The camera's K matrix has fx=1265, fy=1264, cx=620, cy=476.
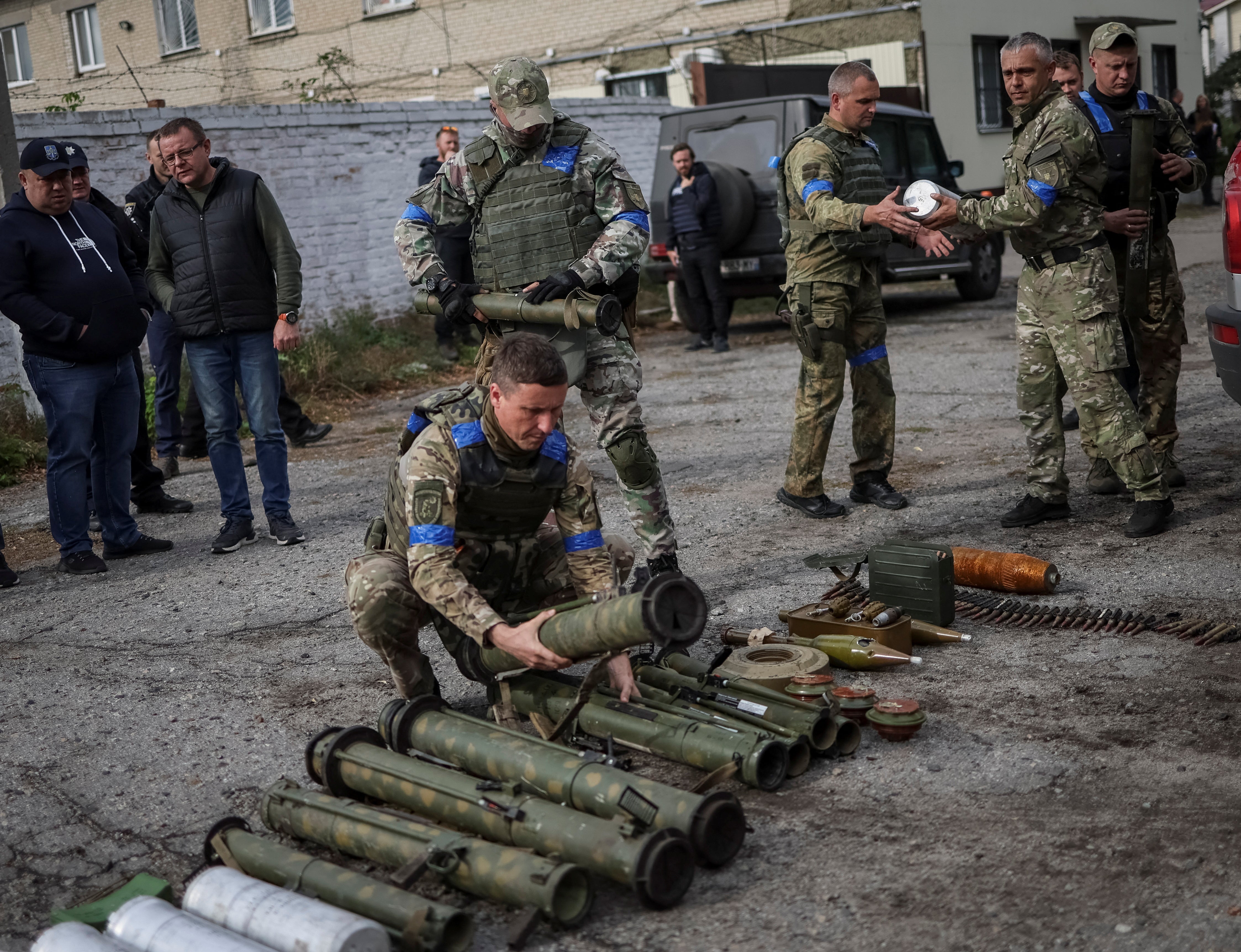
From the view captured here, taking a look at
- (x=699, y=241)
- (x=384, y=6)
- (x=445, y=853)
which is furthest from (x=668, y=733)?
(x=384, y=6)

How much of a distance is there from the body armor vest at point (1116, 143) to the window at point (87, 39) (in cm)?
2743

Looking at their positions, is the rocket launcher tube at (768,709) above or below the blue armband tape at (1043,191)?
below

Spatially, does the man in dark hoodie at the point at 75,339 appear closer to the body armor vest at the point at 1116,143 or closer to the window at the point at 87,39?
the body armor vest at the point at 1116,143

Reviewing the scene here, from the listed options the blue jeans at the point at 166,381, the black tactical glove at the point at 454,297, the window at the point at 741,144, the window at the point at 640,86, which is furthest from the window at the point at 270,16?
the black tactical glove at the point at 454,297

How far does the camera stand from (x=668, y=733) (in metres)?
3.38

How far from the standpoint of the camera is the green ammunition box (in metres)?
4.51

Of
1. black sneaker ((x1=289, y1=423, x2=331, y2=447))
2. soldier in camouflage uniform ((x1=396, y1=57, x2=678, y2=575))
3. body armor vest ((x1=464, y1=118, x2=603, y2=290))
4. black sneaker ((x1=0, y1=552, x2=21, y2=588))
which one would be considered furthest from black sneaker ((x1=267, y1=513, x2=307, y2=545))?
black sneaker ((x1=289, y1=423, x2=331, y2=447))

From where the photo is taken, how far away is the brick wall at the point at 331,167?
36.6ft

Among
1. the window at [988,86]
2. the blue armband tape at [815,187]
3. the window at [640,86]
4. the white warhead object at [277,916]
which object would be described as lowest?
the white warhead object at [277,916]

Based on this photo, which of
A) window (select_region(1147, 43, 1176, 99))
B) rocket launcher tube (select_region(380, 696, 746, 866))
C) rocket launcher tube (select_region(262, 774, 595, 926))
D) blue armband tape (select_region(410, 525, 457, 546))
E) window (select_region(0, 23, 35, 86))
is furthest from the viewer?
window (select_region(0, 23, 35, 86))

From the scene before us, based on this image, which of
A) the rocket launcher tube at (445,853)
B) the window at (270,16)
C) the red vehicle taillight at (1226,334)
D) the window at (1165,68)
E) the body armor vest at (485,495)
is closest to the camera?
the rocket launcher tube at (445,853)

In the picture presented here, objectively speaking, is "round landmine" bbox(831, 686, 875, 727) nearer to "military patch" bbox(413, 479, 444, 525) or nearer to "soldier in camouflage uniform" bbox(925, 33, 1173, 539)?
"military patch" bbox(413, 479, 444, 525)

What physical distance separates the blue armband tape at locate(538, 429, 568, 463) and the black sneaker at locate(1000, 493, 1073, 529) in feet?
9.32

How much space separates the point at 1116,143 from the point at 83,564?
530cm
